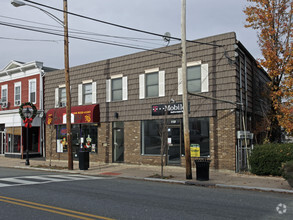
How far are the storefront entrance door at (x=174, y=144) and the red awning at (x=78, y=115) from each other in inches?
227

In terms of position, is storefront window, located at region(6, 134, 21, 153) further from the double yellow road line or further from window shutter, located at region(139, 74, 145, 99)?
the double yellow road line

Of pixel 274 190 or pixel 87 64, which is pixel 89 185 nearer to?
pixel 274 190

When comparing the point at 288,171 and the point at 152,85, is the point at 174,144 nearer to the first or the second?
the point at 152,85

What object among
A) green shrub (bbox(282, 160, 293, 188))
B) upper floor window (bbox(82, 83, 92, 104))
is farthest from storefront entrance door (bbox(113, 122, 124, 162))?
green shrub (bbox(282, 160, 293, 188))

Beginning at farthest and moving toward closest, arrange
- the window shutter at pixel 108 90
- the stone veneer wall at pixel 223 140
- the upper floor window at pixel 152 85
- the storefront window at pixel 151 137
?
the window shutter at pixel 108 90 < the upper floor window at pixel 152 85 < the storefront window at pixel 151 137 < the stone veneer wall at pixel 223 140

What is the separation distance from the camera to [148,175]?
1468 centimetres

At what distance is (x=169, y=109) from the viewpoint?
17.1 m

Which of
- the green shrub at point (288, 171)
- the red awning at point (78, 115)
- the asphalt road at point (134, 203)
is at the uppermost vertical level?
the red awning at point (78, 115)

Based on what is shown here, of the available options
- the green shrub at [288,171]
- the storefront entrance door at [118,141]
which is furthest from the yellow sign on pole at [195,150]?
the green shrub at [288,171]

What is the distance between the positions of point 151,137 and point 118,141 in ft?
8.95

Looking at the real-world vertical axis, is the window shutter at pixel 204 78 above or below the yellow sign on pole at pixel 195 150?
above

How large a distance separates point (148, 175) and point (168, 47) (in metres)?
7.46

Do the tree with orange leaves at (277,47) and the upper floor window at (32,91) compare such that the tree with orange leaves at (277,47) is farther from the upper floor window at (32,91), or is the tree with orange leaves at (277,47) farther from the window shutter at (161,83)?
the upper floor window at (32,91)

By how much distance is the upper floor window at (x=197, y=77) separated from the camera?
15961mm
